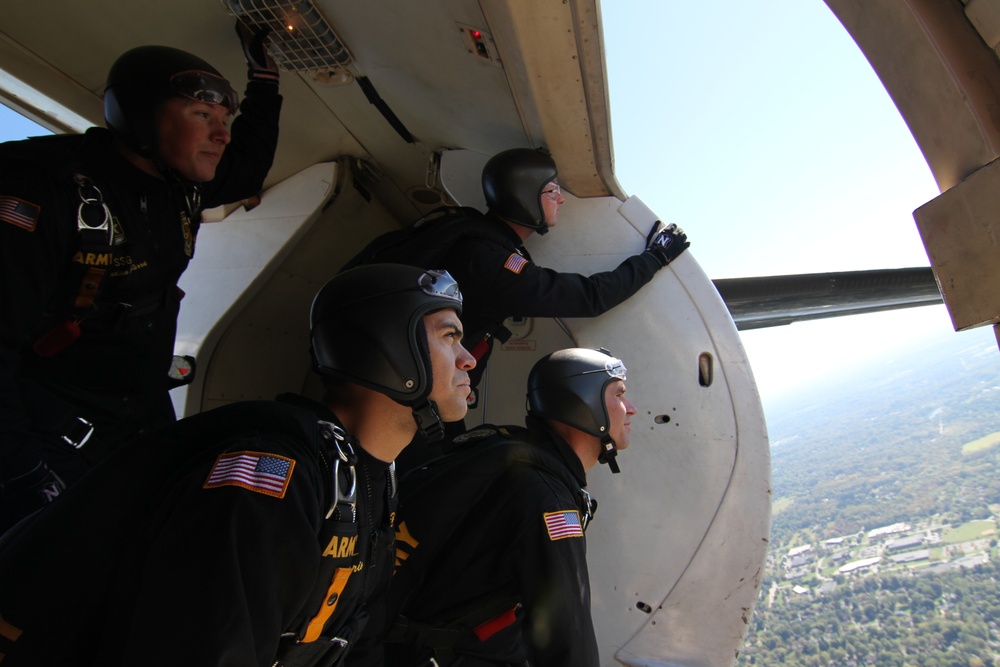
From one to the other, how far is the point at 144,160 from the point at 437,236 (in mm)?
1061

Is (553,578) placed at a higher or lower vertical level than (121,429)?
lower

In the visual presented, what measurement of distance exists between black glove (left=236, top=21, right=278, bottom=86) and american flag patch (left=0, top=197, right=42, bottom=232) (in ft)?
3.64

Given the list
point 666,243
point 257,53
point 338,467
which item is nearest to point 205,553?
point 338,467

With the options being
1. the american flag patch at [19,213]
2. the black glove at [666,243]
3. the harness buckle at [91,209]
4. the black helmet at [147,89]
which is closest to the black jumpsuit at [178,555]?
the american flag patch at [19,213]

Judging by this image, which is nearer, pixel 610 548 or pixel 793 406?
pixel 610 548

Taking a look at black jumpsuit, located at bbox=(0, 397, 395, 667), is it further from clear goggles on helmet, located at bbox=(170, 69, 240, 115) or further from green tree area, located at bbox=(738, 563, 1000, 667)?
green tree area, located at bbox=(738, 563, 1000, 667)

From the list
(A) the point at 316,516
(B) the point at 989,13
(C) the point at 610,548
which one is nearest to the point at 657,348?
(C) the point at 610,548

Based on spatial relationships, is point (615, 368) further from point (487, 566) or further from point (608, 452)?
point (487, 566)

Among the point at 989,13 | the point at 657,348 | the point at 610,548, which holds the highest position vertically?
the point at 989,13

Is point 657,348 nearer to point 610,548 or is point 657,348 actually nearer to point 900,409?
point 610,548

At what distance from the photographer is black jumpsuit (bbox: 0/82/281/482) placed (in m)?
1.48

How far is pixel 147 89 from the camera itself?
6.37 ft

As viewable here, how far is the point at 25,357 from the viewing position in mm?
1796

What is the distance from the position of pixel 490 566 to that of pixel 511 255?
119 cm
